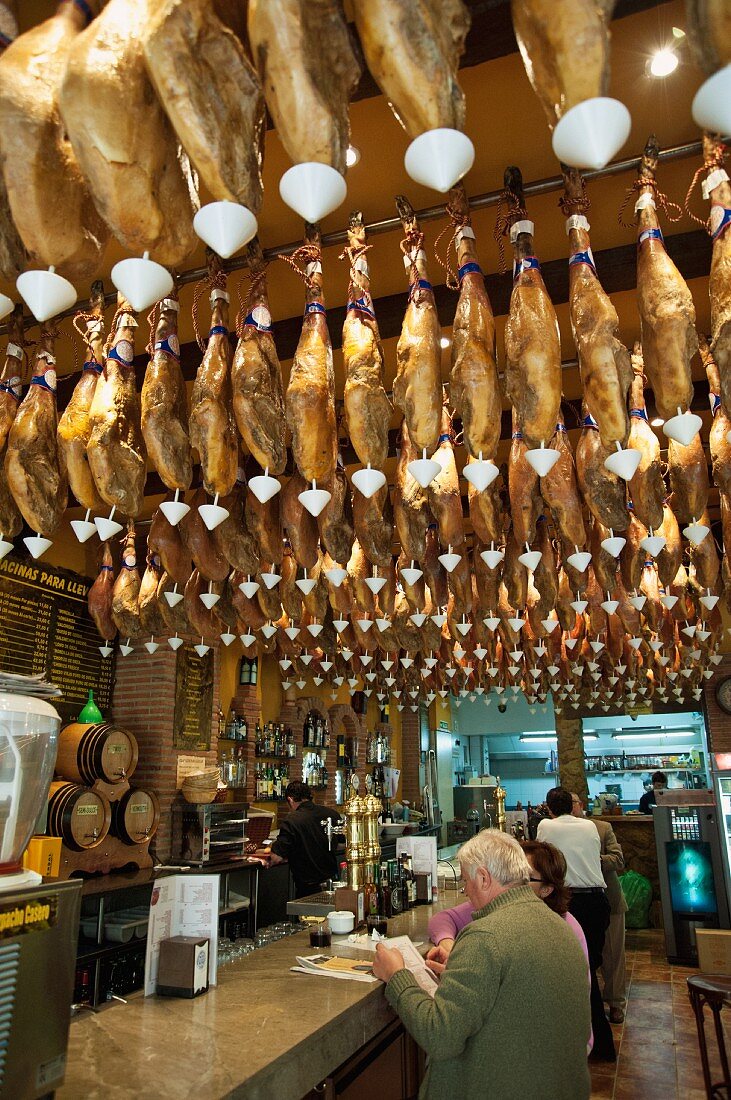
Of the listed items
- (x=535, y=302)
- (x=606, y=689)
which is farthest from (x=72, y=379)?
(x=606, y=689)

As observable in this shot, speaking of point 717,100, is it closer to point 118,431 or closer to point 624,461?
point 624,461

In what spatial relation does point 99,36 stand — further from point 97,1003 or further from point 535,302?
point 97,1003

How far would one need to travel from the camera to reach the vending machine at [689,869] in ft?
26.9

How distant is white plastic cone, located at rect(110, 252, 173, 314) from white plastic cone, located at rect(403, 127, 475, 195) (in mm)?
520

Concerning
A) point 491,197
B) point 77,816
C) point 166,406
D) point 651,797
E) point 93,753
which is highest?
point 491,197

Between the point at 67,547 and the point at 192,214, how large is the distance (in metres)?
6.60

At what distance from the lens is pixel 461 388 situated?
7.30 feet

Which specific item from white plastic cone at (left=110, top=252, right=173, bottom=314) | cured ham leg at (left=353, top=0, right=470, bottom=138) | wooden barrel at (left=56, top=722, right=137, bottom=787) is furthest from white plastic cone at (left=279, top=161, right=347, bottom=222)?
wooden barrel at (left=56, top=722, right=137, bottom=787)

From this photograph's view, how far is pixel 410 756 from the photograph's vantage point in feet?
49.6

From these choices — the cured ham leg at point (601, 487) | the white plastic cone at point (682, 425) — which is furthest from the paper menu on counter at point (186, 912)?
the white plastic cone at point (682, 425)

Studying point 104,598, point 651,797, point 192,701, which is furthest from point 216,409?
point 651,797

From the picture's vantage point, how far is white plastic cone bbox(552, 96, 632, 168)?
3.67 feet

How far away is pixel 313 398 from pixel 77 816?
4.65m

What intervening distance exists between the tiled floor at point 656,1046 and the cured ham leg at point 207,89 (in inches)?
223
